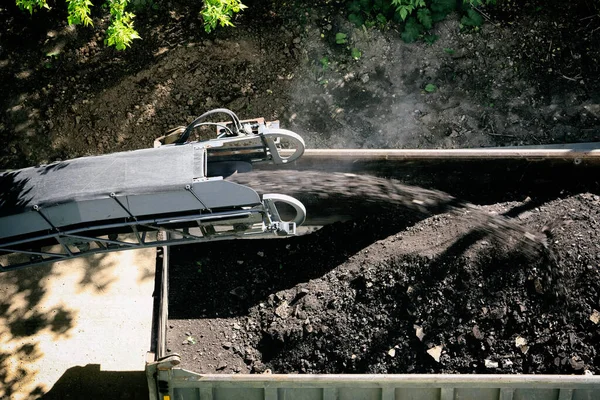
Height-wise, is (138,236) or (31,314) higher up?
(138,236)

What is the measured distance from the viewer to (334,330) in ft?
18.7

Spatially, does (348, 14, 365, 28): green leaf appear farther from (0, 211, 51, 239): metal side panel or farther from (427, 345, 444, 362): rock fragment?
(0, 211, 51, 239): metal side panel

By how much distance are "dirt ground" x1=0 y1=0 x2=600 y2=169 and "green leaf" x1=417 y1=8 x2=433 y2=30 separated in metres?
0.19

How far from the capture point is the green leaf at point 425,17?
8.15m

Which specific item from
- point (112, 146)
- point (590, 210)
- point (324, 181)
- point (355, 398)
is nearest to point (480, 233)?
point (590, 210)

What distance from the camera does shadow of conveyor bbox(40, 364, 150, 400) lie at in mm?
6258

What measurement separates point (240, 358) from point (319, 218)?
173 cm

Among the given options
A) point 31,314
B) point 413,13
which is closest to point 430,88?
point 413,13

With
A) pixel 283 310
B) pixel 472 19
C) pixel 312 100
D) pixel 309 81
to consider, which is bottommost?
pixel 283 310

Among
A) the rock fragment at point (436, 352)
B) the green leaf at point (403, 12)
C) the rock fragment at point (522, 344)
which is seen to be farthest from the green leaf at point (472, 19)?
the rock fragment at point (436, 352)

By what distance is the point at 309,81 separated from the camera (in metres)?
8.13

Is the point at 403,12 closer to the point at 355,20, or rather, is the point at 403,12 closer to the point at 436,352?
the point at 355,20

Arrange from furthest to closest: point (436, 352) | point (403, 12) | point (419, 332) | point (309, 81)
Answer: point (309, 81) → point (403, 12) → point (419, 332) → point (436, 352)

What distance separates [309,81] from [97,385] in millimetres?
4364
